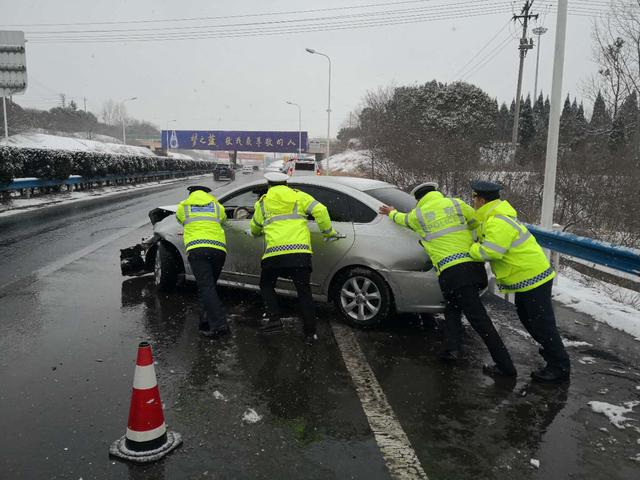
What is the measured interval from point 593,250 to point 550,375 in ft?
7.47

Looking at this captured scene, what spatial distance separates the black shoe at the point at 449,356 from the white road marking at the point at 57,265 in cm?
526

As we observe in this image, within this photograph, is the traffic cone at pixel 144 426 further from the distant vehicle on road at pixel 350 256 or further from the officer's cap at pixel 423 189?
the officer's cap at pixel 423 189

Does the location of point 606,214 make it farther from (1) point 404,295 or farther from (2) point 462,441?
(2) point 462,441

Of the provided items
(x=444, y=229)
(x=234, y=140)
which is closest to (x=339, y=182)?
(x=444, y=229)

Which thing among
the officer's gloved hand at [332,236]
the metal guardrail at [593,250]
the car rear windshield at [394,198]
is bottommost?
the metal guardrail at [593,250]

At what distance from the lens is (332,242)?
207 inches

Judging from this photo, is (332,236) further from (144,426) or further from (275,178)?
(144,426)

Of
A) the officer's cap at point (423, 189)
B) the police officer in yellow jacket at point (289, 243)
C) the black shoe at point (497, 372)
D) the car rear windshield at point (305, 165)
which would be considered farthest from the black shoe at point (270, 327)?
the car rear windshield at point (305, 165)

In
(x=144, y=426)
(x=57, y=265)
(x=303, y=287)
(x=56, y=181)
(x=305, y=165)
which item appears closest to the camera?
(x=144, y=426)

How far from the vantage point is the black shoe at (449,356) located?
437cm

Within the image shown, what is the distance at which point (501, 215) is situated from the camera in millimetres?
4031

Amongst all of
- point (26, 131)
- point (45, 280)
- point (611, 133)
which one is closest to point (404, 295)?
point (45, 280)

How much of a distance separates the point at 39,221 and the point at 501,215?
12443 millimetres

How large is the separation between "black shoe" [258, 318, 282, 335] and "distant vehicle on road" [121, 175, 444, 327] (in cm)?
60
